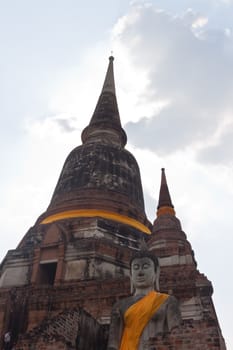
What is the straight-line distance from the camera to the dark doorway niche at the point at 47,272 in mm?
14320

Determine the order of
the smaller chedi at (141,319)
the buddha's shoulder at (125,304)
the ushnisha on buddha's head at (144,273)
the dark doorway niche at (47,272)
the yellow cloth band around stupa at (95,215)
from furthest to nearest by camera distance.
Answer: the yellow cloth band around stupa at (95,215) → the dark doorway niche at (47,272) → the ushnisha on buddha's head at (144,273) → the buddha's shoulder at (125,304) → the smaller chedi at (141,319)

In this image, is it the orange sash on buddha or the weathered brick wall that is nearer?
the orange sash on buddha

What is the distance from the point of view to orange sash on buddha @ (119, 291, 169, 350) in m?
6.42

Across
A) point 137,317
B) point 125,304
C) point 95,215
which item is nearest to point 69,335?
point 125,304

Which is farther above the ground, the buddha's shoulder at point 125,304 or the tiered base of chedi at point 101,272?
the tiered base of chedi at point 101,272

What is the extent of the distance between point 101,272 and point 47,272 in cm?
208

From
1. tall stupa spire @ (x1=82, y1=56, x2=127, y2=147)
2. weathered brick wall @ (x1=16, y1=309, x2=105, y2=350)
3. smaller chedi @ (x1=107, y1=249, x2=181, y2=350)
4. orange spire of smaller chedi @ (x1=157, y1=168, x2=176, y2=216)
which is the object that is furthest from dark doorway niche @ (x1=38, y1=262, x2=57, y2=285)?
tall stupa spire @ (x1=82, y1=56, x2=127, y2=147)

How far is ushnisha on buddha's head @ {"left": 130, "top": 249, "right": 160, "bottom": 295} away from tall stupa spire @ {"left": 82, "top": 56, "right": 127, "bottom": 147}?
13240mm

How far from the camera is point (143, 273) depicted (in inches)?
301

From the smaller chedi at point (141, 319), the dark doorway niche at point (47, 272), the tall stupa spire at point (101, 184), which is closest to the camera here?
the smaller chedi at point (141, 319)

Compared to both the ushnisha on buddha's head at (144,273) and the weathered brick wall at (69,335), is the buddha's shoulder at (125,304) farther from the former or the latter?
the weathered brick wall at (69,335)

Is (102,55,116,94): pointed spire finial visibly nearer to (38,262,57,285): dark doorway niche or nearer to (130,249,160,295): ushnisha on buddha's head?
(38,262,57,285): dark doorway niche

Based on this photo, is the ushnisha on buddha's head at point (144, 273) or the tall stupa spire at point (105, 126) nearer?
the ushnisha on buddha's head at point (144, 273)

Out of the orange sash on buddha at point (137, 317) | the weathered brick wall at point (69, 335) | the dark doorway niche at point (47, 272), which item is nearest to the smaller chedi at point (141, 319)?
the orange sash on buddha at point (137, 317)
